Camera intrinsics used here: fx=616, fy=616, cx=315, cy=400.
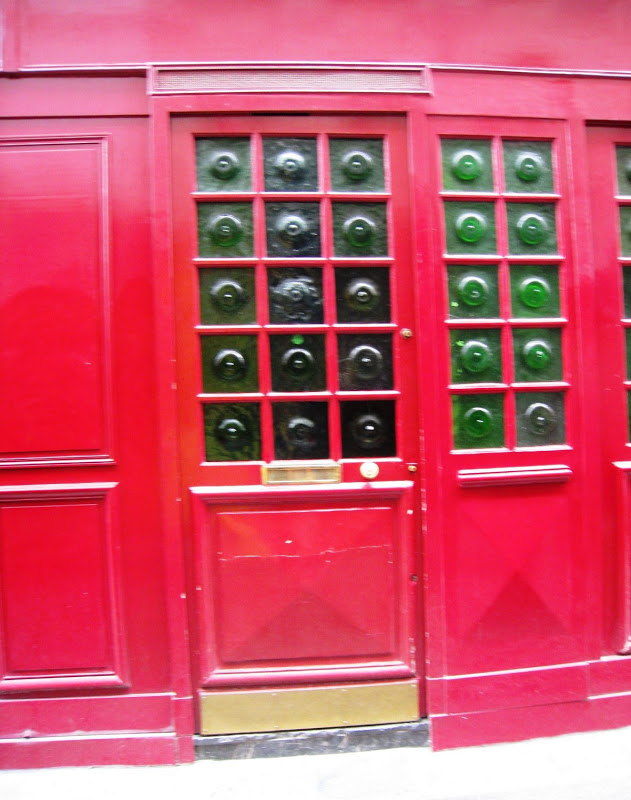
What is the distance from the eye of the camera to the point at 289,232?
288 cm

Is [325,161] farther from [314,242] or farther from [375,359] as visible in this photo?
[375,359]

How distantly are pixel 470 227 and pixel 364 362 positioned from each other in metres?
0.83

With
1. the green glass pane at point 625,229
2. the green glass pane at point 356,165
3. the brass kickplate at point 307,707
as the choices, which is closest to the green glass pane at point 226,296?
the green glass pane at point 356,165

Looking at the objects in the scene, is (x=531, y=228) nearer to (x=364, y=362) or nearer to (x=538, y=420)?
(x=538, y=420)

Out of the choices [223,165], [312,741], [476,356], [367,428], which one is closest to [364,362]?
[367,428]

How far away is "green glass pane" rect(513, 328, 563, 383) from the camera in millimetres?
2994

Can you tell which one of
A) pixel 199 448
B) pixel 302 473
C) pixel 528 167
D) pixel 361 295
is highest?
pixel 528 167

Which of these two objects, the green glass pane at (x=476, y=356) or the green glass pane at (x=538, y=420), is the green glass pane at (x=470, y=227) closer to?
the green glass pane at (x=476, y=356)

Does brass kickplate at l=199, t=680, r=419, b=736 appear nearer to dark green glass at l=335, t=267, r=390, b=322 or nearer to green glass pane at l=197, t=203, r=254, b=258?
dark green glass at l=335, t=267, r=390, b=322

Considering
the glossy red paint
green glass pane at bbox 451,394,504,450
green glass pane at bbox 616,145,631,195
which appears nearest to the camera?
the glossy red paint

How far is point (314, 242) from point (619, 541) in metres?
2.10

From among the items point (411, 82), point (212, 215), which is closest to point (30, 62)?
point (212, 215)

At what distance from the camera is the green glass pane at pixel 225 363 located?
2.86 meters

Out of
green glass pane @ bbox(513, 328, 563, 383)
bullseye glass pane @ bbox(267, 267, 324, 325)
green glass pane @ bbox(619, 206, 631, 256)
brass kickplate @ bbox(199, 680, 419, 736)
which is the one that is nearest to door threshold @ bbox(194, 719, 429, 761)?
brass kickplate @ bbox(199, 680, 419, 736)
